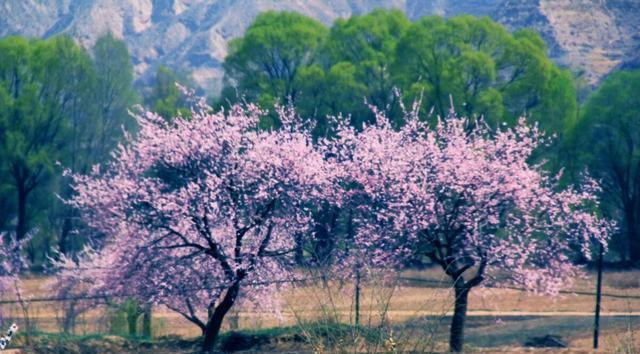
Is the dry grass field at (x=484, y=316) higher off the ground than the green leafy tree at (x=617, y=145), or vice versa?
the green leafy tree at (x=617, y=145)

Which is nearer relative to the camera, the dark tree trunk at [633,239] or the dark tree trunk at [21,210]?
the dark tree trunk at [633,239]

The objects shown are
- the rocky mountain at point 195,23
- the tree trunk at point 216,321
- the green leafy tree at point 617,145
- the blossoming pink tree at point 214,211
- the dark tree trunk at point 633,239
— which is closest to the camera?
the blossoming pink tree at point 214,211

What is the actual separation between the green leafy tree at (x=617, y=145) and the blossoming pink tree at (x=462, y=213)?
68.6 feet

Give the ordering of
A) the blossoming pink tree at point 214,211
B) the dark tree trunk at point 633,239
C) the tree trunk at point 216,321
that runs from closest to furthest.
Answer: the blossoming pink tree at point 214,211
the tree trunk at point 216,321
the dark tree trunk at point 633,239

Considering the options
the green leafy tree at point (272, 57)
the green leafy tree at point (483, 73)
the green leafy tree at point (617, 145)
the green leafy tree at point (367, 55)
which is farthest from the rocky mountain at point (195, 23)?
the green leafy tree at point (617, 145)

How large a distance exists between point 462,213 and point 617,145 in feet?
76.7

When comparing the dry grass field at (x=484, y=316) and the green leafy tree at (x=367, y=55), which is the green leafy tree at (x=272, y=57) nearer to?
the green leafy tree at (x=367, y=55)

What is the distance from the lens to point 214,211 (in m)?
20.7

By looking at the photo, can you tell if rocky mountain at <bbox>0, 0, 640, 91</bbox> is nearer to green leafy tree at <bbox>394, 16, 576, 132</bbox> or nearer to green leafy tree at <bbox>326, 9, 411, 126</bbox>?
green leafy tree at <bbox>326, 9, 411, 126</bbox>

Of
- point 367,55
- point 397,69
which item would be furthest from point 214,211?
point 367,55

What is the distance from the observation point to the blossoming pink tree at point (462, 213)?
20.7 meters

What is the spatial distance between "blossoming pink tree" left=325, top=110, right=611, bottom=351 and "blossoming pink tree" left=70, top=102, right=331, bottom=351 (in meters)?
1.27

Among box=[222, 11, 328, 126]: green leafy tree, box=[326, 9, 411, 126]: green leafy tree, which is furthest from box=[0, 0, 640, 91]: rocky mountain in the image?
box=[222, 11, 328, 126]: green leafy tree

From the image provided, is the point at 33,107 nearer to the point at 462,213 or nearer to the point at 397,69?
the point at 397,69
